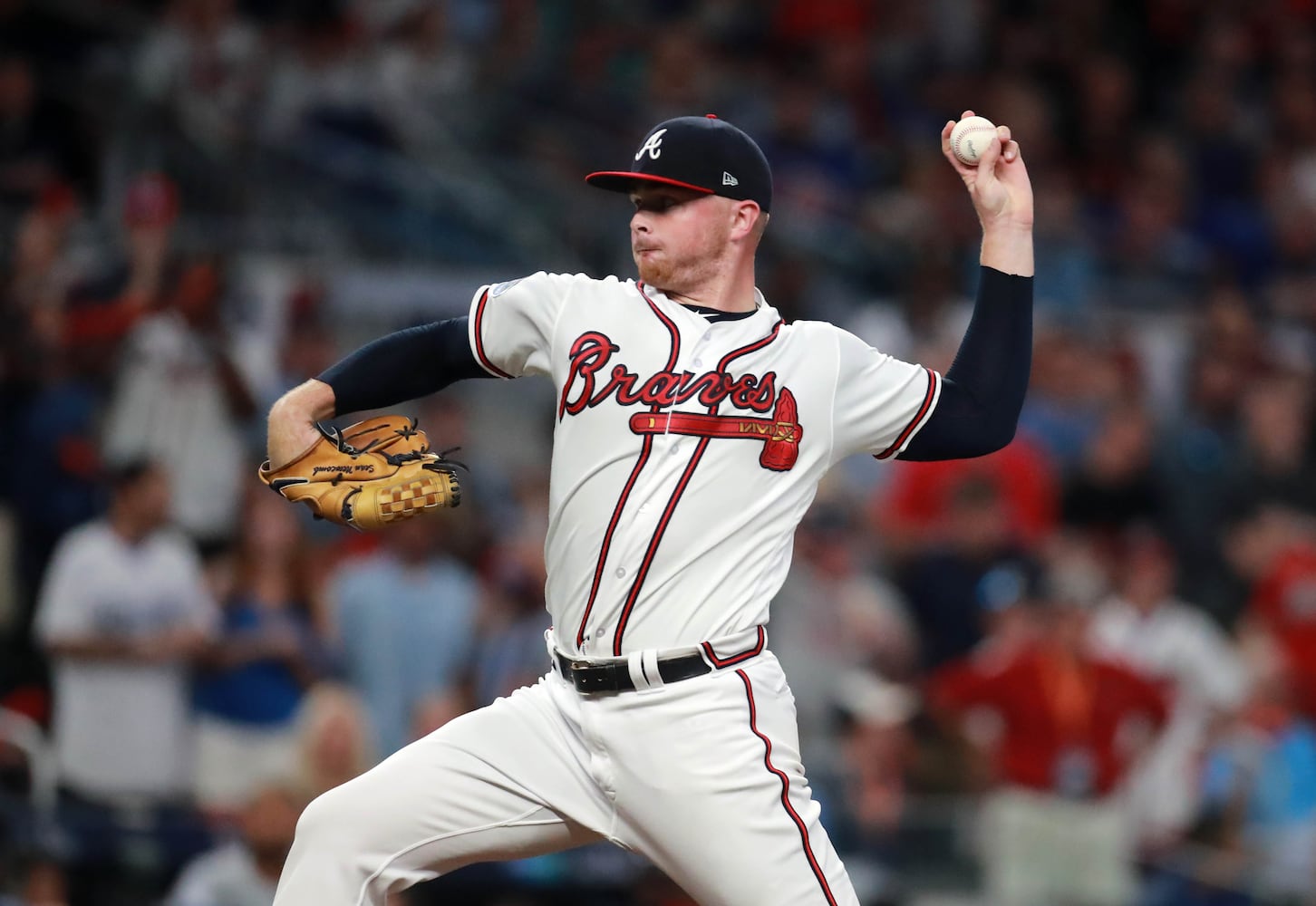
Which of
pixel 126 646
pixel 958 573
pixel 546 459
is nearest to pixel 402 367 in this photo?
pixel 126 646

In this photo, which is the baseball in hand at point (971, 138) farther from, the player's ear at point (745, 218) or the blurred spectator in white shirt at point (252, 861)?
the blurred spectator in white shirt at point (252, 861)

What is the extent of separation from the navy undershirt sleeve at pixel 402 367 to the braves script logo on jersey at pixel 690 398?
262 mm

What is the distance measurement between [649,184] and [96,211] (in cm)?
573

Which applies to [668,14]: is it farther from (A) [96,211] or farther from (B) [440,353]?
(B) [440,353]

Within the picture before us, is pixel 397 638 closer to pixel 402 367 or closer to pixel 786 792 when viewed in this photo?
pixel 402 367

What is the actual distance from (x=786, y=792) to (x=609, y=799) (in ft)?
1.18

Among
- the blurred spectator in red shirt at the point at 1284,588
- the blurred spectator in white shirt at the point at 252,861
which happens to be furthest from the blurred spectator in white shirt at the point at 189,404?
the blurred spectator in red shirt at the point at 1284,588

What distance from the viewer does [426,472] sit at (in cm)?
400

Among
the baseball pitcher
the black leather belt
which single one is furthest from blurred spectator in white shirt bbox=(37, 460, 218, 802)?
the black leather belt

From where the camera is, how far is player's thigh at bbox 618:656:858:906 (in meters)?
3.78

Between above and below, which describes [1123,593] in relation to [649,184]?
below

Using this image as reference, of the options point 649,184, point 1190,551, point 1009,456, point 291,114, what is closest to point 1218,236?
point 1190,551

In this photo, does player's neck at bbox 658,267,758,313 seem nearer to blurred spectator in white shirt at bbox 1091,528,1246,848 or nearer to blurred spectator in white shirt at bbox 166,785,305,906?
blurred spectator in white shirt at bbox 166,785,305,906

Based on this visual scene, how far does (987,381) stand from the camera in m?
4.11
